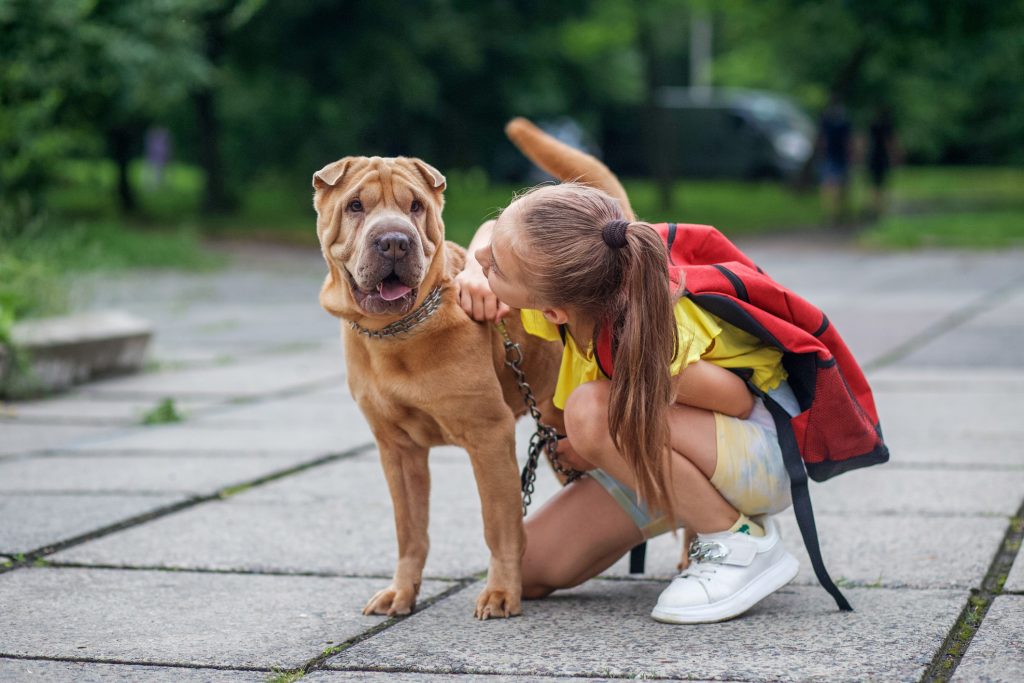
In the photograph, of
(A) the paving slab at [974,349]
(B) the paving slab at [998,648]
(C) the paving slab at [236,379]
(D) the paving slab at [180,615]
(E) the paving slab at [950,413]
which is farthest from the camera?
(A) the paving slab at [974,349]

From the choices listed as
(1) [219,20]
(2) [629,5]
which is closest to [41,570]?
(1) [219,20]

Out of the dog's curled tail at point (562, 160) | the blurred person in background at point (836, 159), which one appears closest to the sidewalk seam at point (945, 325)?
the dog's curled tail at point (562, 160)

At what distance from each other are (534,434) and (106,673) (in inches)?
52.1

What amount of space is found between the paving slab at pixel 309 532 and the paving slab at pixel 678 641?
56 cm

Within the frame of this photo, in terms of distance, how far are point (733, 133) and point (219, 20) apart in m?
18.3

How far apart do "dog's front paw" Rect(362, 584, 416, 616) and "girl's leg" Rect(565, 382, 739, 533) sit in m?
0.61

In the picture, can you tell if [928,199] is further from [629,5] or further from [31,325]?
[31,325]

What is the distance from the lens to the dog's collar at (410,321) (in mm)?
3385

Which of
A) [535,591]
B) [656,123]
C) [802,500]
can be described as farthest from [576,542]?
[656,123]

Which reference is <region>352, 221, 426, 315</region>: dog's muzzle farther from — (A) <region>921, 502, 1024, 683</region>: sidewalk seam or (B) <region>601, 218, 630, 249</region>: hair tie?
(A) <region>921, 502, 1024, 683</region>: sidewalk seam

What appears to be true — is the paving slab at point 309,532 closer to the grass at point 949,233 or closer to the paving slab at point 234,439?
the paving slab at point 234,439

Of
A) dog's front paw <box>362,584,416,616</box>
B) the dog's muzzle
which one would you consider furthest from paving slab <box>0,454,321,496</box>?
the dog's muzzle

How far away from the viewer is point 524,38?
2197 centimetres

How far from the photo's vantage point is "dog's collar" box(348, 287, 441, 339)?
11.1ft
